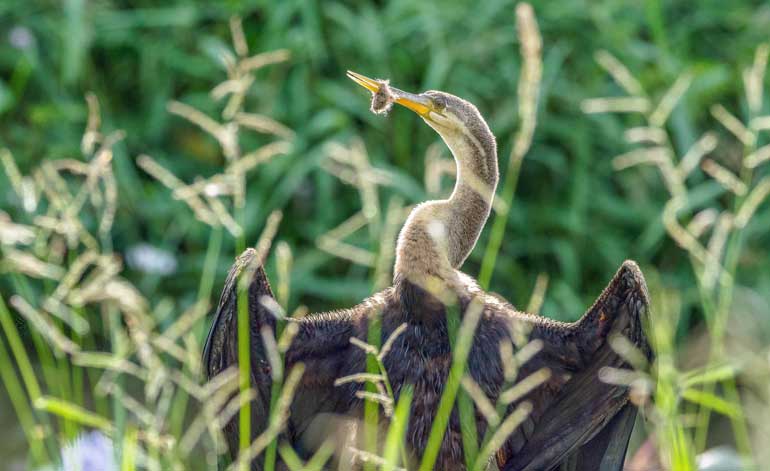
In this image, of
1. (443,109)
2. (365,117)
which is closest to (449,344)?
(443,109)

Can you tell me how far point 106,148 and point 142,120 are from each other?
2220 mm

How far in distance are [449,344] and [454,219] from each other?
0.20 meters

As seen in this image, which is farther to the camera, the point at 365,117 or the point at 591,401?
the point at 365,117

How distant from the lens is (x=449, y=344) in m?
2.09

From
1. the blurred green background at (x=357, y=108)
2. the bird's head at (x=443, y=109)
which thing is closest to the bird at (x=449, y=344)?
the bird's head at (x=443, y=109)

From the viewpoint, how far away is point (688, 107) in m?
3.90

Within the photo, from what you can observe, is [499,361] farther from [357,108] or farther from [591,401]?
[357,108]

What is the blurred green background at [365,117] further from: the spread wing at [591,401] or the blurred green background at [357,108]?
the spread wing at [591,401]

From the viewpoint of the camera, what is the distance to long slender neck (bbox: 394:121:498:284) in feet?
6.70

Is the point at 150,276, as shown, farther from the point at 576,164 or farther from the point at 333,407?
the point at 333,407

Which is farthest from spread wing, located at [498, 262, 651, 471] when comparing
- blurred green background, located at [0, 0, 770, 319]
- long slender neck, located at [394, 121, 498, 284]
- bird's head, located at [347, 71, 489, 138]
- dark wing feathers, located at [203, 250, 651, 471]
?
blurred green background, located at [0, 0, 770, 319]

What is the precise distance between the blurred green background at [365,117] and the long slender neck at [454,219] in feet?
5.41

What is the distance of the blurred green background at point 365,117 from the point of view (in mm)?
3842

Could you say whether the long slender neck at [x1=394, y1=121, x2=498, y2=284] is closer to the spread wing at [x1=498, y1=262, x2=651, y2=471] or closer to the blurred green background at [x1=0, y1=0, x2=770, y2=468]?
the spread wing at [x1=498, y1=262, x2=651, y2=471]
